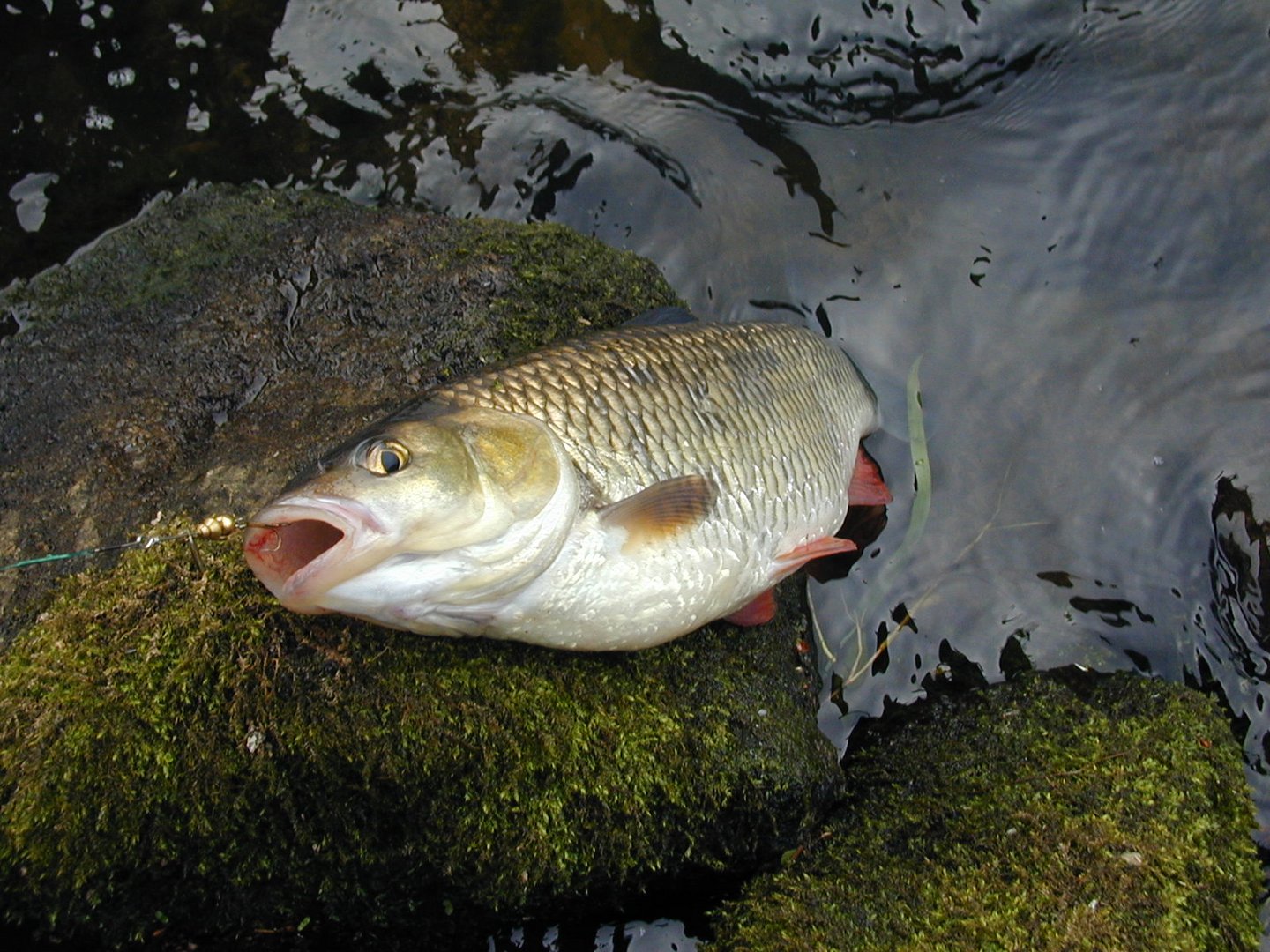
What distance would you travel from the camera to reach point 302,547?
8.99 ft

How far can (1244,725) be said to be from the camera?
417 centimetres

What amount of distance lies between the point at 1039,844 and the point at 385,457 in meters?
2.50

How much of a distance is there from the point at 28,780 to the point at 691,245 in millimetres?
4231

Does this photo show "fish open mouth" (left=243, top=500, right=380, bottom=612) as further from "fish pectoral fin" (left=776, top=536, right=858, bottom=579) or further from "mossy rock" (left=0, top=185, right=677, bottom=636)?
"fish pectoral fin" (left=776, top=536, right=858, bottom=579)

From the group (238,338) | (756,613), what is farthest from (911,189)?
(238,338)

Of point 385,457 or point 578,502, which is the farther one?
point 578,502

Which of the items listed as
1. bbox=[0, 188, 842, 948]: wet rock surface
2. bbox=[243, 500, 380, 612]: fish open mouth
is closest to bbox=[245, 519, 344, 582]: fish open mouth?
bbox=[243, 500, 380, 612]: fish open mouth

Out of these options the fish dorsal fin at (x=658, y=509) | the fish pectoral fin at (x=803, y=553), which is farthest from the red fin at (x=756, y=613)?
the fish dorsal fin at (x=658, y=509)

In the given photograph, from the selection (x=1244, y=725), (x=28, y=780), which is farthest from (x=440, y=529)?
(x=1244, y=725)

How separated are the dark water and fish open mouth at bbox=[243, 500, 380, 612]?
8.63 feet

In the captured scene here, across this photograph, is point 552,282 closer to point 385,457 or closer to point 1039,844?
point 385,457

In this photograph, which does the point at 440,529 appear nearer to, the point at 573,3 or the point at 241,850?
the point at 241,850

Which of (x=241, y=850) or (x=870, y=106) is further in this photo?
(x=870, y=106)

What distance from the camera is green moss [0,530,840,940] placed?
289cm
